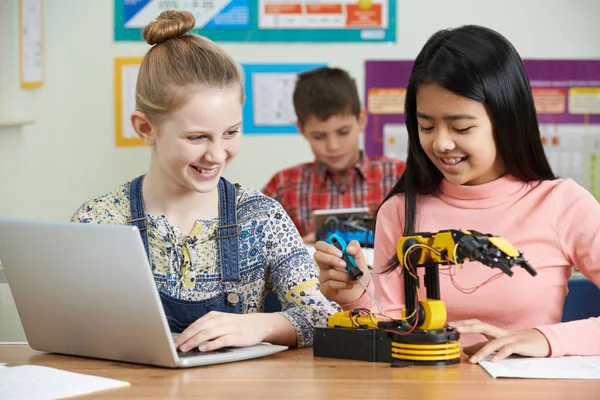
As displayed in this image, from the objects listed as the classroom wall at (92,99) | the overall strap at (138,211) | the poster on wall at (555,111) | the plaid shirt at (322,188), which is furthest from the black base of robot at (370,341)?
the poster on wall at (555,111)

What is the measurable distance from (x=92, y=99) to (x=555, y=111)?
2096 mm

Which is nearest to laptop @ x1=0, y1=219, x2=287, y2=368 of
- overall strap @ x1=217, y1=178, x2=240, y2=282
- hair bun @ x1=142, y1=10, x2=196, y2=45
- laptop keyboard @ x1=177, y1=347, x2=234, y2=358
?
laptop keyboard @ x1=177, y1=347, x2=234, y2=358

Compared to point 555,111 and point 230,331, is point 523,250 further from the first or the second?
point 555,111

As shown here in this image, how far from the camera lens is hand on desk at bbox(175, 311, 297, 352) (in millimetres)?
1354

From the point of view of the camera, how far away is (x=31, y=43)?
3.94 metres

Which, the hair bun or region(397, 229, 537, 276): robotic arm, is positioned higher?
the hair bun

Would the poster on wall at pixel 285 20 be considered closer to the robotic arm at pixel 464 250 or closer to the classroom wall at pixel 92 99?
the classroom wall at pixel 92 99

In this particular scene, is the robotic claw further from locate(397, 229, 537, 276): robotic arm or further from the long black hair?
the long black hair

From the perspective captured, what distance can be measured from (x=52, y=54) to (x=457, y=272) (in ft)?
9.10

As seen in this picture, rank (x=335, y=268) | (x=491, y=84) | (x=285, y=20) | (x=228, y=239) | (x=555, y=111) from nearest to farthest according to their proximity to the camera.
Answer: (x=335, y=268) → (x=491, y=84) → (x=228, y=239) → (x=285, y=20) → (x=555, y=111)

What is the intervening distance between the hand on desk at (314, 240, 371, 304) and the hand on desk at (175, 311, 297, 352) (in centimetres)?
10

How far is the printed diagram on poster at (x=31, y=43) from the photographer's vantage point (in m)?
3.91

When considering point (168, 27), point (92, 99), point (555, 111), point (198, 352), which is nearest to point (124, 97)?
point (92, 99)

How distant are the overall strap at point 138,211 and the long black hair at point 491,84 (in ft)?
1.47
